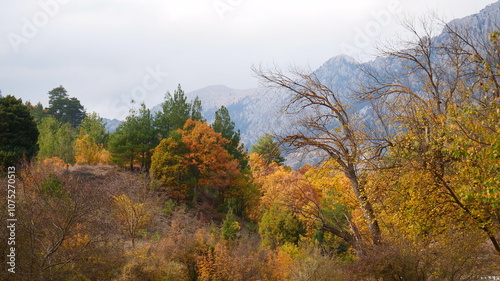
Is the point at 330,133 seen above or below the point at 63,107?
below

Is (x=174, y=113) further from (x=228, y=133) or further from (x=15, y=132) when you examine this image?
(x=15, y=132)

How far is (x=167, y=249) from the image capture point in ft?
70.0

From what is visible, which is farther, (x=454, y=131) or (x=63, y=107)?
(x=63, y=107)

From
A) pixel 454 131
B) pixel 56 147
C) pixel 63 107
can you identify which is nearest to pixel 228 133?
pixel 56 147

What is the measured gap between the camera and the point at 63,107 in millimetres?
71875

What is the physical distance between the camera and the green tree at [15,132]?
93.7 ft

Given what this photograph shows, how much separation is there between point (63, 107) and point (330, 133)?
2811 inches

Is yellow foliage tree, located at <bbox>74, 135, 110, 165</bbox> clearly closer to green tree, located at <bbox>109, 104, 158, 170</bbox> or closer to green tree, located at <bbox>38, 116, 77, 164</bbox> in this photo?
green tree, located at <bbox>38, 116, 77, 164</bbox>

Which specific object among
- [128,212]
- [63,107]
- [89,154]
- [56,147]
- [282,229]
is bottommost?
[282,229]

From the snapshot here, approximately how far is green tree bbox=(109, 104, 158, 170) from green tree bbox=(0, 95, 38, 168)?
22.4 ft

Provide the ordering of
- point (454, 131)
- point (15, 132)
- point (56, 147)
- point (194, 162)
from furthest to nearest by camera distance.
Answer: point (56, 147) → point (194, 162) → point (15, 132) → point (454, 131)

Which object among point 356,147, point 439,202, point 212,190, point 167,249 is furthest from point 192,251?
point 212,190

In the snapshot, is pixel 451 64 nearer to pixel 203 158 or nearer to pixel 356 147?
pixel 356 147

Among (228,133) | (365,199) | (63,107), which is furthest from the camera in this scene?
(63,107)
